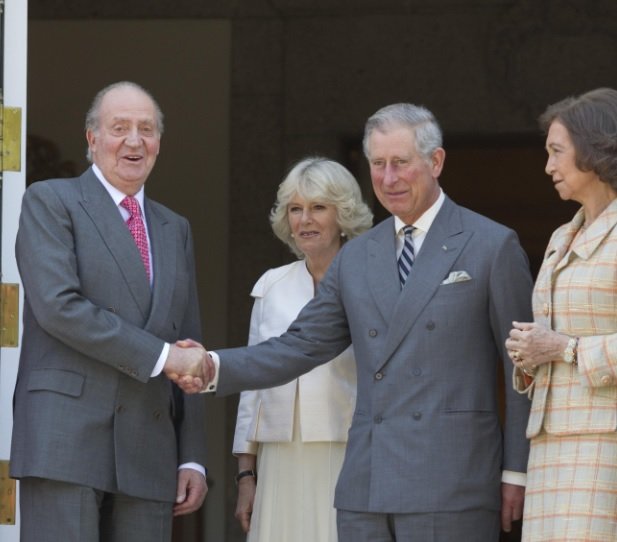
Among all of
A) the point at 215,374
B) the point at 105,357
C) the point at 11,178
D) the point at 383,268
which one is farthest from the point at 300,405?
the point at 11,178

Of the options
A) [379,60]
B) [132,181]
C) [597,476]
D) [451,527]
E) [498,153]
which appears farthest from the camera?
[498,153]

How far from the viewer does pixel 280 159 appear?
293 inches

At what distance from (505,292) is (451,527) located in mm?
622

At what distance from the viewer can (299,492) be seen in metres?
4.55

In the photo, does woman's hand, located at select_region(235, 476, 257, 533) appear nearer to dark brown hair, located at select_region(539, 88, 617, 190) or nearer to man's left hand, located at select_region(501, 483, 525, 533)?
man's left hand, located at select_region(501, 483, 525, 533)

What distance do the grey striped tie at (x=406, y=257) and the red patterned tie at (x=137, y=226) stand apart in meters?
0.68

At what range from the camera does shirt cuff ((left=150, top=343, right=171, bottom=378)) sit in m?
4.02

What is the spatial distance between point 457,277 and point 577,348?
49 cm

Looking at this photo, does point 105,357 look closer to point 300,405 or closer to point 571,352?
point 300,405

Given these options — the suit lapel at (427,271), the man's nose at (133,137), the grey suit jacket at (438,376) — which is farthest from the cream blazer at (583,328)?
the man's nose at (133,137)

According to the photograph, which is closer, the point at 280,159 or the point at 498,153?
the point at 280,159

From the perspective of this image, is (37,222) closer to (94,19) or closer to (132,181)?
(132,181)

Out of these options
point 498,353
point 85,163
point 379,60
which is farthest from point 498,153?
point 498,353

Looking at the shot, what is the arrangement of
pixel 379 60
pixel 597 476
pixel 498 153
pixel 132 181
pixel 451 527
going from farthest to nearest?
pixel 498 153 → pixel 379 60 → pixel 132 181 → pixel 451 527 → pixel 597 476
